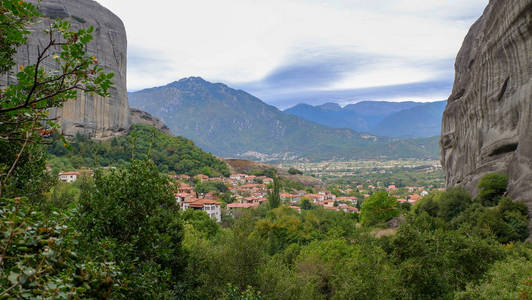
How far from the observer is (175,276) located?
9602mm

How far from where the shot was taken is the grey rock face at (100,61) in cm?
6181

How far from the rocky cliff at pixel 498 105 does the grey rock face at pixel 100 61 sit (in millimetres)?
61185

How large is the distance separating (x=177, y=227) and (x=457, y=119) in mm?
32980

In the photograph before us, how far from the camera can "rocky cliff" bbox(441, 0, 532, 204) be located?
20.8 metres

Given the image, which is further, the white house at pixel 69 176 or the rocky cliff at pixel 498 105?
the white house at pixel 69 176

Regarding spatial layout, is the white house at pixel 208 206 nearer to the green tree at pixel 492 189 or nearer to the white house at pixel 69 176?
the white house at pixel 69 176

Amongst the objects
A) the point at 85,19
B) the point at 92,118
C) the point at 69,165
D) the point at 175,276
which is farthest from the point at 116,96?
the point at 175,276

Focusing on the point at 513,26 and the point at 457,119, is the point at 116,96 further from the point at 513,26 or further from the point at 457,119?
the point at 513,26

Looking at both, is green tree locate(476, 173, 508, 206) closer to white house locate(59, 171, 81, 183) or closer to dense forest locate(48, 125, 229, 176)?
dense forest locate(48, 125, 229, 176)

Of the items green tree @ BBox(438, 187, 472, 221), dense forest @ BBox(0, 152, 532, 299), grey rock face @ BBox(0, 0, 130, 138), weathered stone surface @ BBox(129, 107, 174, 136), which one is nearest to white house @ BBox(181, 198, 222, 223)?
dense forest @ BBox(0, 152, 532, 299)

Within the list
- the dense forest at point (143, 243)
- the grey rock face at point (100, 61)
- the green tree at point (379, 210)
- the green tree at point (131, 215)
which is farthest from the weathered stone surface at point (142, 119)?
the green tree at point (131, 215)

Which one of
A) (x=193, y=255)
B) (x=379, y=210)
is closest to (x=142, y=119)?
(x=379, y=210)

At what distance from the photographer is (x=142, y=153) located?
5775 centimetres

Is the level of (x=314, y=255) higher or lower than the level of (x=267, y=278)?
lower
